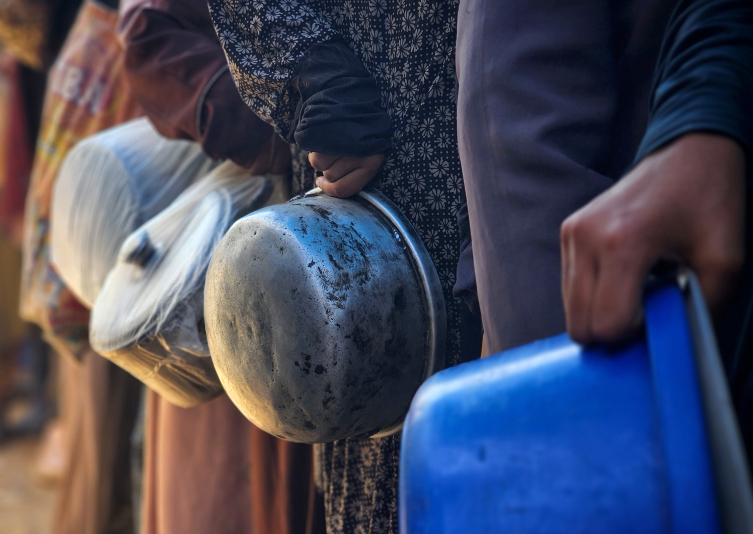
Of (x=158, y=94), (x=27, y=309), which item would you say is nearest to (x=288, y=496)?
(x=158, y=94)

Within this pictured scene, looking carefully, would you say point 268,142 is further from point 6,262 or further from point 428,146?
point 6,262

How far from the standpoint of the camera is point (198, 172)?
1.32 meters

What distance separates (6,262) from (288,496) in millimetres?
3446

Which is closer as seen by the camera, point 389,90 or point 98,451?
point 389,90

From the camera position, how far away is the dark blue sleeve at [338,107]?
2.48ft

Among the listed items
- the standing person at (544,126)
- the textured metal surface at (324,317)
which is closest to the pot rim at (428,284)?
the textured metal surface at (324,317)

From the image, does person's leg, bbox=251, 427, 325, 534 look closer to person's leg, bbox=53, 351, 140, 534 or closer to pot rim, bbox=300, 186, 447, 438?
pot rim, bbox=300, 186, 447, 438

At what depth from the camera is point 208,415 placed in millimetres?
1167

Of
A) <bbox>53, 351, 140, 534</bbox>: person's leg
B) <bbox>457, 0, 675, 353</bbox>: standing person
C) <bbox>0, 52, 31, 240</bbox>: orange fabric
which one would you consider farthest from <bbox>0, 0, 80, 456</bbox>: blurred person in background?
<bbox>457, 0, 675, 353</bbox>: standing person

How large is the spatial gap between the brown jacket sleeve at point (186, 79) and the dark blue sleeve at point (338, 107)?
233 mm

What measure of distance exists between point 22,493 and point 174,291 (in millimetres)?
2630

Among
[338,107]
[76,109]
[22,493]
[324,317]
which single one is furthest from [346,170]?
[22,493]

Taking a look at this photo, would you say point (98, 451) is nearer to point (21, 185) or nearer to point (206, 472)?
point (206, 472)

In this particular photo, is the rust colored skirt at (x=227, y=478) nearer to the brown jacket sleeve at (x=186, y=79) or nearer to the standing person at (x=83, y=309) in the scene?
the brown jacket sleeve at (x=186, y=79)
